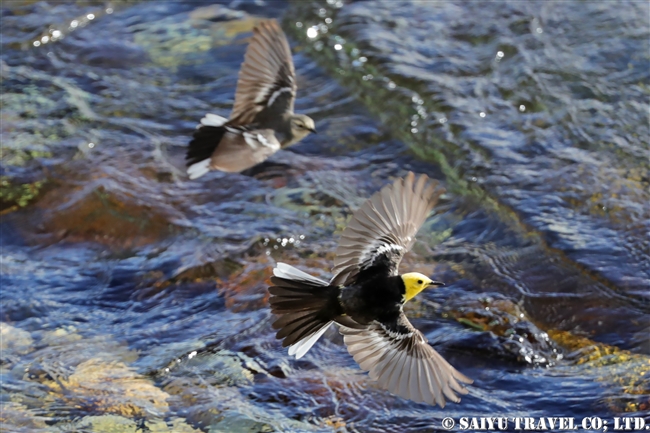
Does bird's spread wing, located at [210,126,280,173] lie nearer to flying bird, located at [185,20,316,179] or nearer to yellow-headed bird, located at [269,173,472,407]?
flying bird, located at [185,20,316,179]

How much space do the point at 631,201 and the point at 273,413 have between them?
365 centimetres

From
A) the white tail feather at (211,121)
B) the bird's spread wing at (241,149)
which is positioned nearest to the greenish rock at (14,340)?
the bird's spread wing at (241,149)

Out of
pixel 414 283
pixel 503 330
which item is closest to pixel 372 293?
pixel 414 283

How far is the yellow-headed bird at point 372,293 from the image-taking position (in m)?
4.68

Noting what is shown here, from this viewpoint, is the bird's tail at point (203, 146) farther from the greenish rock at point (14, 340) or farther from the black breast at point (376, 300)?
the black breast at point (376, 300)

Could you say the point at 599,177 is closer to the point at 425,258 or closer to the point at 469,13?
the point at 425,258

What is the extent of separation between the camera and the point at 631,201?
721 centimetres

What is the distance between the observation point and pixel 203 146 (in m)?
6.64

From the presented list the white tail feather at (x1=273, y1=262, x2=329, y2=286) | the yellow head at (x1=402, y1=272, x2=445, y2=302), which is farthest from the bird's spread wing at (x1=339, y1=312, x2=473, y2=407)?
the white tail feather at (x1=273, y1=262, x2=329, y2=286)

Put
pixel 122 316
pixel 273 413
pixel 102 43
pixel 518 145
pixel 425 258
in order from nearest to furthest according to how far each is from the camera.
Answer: pixel 273 413 → pixel 122 316 → pixel 425 258 → pixel 518 145 → pixel 102 43

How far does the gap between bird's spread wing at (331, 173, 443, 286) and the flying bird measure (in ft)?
A: 5.73

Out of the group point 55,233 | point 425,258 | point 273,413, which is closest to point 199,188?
point 55,233

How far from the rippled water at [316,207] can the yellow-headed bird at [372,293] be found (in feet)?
2.39

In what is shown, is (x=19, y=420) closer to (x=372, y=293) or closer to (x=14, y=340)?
(x=14, y=340)
